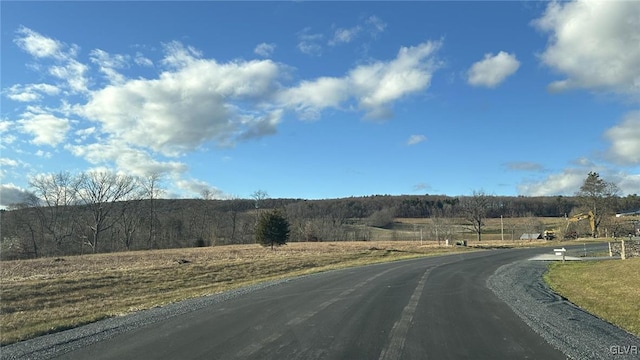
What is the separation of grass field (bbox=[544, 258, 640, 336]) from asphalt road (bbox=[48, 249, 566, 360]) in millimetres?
2354

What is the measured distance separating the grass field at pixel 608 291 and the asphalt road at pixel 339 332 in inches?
92.7

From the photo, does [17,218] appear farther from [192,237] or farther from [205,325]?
[205,325]

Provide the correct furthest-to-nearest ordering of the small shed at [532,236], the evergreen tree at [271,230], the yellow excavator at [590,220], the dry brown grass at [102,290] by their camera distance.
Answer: the small shed at [532,236]
the yellow excavator at [590,220]
the evergreen tree at [271,230]
the dry brown grass at [102,290]

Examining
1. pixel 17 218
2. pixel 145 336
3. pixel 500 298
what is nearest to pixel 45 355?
pixel 145 336

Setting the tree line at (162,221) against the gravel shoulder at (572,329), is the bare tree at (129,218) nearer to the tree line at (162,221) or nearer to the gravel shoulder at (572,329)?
the tree line at (162,221)

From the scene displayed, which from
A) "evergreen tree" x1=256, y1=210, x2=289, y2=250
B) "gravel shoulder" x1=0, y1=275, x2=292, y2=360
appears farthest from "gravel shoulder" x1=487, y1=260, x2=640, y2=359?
"evergreen tree" x1=256, y1=210, x2=289, y2=250

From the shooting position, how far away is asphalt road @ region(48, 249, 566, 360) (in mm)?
7090

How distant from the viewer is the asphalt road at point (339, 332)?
279 inches

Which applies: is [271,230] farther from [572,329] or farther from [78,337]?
[572,329]

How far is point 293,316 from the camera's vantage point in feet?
34.4

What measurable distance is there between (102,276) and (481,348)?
987 inches

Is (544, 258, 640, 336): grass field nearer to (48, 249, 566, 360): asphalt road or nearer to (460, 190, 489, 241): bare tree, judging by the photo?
(48, 249, 566, 360): asphalt road

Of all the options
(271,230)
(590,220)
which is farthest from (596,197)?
(271,230)

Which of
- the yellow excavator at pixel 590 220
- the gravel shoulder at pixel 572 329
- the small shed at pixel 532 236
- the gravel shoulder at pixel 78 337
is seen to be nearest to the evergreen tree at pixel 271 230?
the gravel shoulder at pixel 572 329
